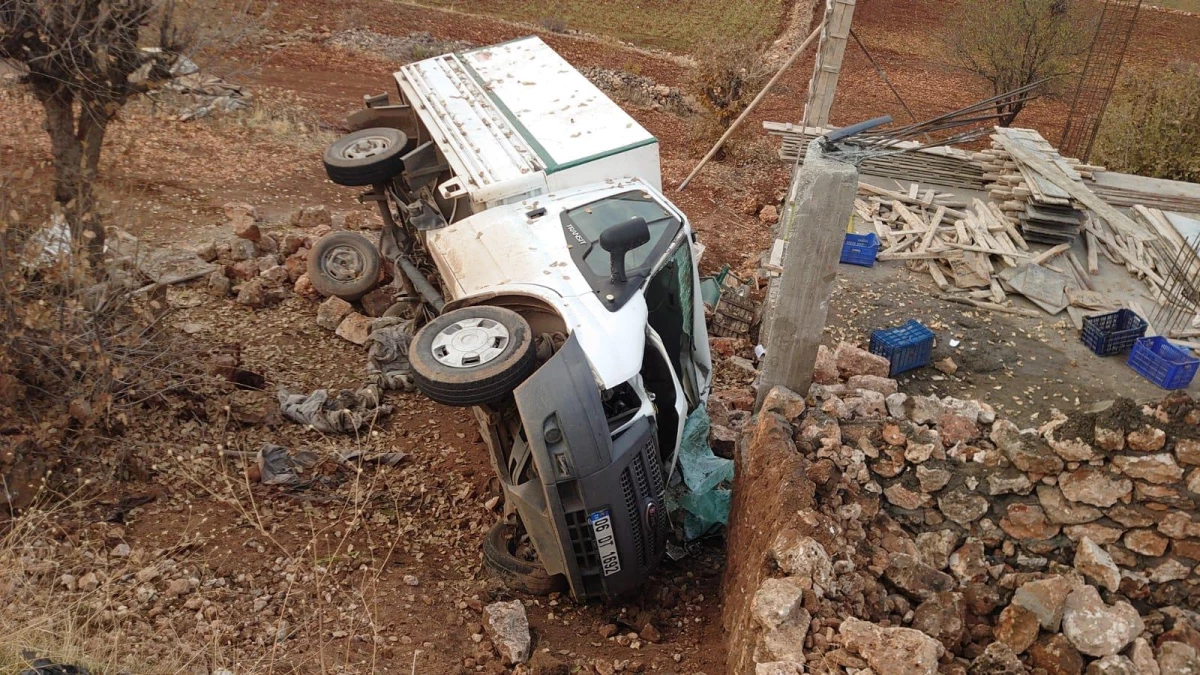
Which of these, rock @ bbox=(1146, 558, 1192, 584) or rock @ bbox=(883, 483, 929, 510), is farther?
rock @ bbox=(883, 483, 929, 510)

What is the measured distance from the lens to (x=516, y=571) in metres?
5.06

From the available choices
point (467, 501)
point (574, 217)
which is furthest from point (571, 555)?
point (574, 217)

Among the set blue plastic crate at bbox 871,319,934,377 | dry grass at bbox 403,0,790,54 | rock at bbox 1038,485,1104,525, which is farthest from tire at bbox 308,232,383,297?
dry grass at bbox 403,0,790,54

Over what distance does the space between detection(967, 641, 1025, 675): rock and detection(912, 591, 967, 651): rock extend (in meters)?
0.14

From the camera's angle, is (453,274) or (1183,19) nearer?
(453,274)

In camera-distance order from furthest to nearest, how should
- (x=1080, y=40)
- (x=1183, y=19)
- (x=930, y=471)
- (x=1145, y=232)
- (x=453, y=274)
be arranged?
1. (x=1183, y=19)
2. (x=1080, y=40)
3. (x=1145, y=232)
4. (x=453, y=274)
5. (x=930, y=471)

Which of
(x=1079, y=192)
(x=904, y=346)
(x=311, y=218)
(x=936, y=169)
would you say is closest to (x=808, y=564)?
(x=904, y=346)

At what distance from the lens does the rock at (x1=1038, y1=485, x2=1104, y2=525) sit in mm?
4184

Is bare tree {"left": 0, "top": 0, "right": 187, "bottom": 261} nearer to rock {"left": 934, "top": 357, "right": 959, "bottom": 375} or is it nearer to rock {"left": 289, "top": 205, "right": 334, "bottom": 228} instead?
rock {"left": 289, "top": 205, "right": 334, "bottom": 228}

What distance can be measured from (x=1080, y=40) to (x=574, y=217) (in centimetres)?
1461

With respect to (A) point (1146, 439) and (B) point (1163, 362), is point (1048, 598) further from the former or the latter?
(B) point (1163, 362)

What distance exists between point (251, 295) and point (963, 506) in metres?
6.28

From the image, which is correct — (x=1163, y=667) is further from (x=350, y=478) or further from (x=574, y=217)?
(x=350, y=478)

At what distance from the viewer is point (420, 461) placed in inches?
244
